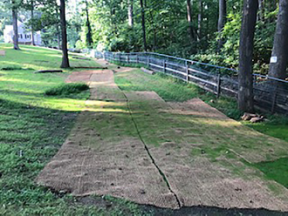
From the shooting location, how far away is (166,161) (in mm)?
3979

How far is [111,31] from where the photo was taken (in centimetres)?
3103

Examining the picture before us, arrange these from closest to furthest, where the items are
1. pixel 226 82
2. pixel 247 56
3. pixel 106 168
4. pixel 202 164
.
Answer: pixel 106 168 → pixel 202 164 → pixel 247 56 → pixel 226 82

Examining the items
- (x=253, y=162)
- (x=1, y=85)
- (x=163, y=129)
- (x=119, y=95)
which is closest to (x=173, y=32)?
(x=119, y=95)

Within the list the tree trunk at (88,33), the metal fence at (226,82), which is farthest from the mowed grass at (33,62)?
the tree trunk at (88,33)

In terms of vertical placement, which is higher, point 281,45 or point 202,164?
point 281,45

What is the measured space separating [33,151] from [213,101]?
6415 mm

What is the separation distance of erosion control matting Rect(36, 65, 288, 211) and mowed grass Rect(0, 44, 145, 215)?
189 millimetres

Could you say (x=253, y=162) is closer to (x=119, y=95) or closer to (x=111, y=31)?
(x=119, y=95)

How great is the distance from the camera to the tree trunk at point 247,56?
669 cm

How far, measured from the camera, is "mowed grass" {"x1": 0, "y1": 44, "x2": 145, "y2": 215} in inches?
102

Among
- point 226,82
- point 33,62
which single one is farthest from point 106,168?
point 33,62

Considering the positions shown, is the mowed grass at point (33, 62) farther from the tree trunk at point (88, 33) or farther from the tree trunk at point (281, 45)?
the tree trunk at point (88, 33)

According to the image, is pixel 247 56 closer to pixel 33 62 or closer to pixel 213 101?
pixel 213 101

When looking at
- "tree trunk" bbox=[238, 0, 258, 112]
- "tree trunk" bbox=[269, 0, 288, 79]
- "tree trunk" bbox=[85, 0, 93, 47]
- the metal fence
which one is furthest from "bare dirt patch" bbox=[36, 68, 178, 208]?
"tree trunk" bbox=[85, 0, 93, 47]
